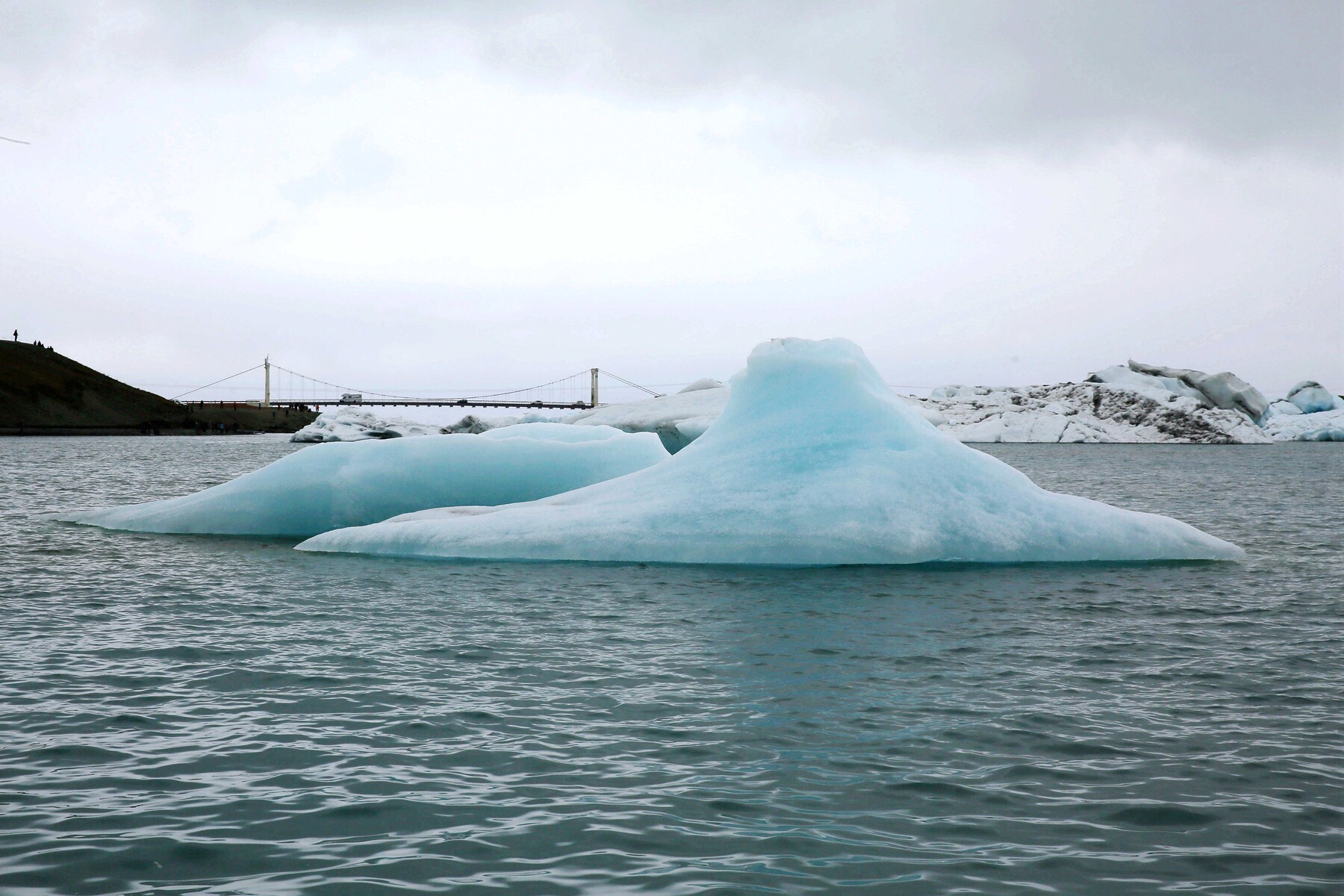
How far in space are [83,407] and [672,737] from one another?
153 meters

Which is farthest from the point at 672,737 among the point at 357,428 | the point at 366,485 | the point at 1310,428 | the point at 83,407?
the point at 83,407

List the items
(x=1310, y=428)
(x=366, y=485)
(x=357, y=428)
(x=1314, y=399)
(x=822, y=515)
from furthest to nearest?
(x=1314, y=399), (x=1310, y=428), (x=357, y=428), (x=366, y=485), (x=822, y=515)

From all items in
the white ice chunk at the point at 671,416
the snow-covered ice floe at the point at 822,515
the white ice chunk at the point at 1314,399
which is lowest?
the snow-covered ice floe at the point at 822,515

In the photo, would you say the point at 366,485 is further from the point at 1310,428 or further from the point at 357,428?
the point at 1310,428

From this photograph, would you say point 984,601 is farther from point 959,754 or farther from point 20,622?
point 20,622

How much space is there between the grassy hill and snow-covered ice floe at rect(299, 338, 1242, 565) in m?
129

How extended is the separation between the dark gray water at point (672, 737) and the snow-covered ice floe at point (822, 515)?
1.28 m

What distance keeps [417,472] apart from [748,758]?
13.4m

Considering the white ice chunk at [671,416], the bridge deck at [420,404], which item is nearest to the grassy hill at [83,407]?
the bridge deck at [420,404]

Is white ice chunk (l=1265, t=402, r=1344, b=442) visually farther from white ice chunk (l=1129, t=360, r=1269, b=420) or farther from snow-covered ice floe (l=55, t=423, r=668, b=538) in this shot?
snow-covered ice floe (l=55, t=423, r=668, b=538)

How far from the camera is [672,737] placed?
6332 mm

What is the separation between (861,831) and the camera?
192 inches

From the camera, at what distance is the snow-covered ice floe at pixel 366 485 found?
18062mm

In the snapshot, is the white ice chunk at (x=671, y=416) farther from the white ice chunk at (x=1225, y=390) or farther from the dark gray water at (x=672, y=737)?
Result: the white ice chunk at (x=1225, y=390)
